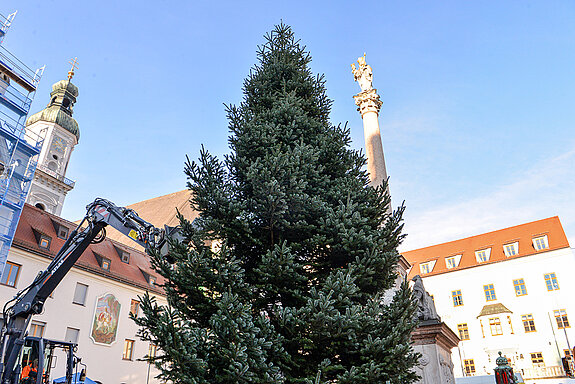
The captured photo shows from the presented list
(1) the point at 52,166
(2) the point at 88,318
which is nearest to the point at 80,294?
(2) the point at 88,318

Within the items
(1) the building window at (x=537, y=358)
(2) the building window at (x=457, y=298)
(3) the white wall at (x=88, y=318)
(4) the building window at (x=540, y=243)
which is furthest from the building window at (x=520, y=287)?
(3) the white wall at (x=88, y=318)

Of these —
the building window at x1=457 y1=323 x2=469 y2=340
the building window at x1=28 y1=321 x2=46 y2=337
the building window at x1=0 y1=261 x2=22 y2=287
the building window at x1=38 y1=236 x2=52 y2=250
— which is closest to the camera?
the building window at x1=0 y1=261 x2=22 y2=287

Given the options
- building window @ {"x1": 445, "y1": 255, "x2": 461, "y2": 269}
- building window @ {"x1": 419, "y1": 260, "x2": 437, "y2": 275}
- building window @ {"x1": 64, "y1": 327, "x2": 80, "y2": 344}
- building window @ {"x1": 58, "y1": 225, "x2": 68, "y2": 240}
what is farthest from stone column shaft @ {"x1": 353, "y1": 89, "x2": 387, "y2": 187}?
building window @ {"x1": 419, "y1": 260, "x2": 437, "y2": 275}

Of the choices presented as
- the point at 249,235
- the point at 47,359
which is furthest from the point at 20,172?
the point at 249,235

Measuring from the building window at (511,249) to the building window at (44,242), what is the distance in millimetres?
38781

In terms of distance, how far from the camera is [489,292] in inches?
1602

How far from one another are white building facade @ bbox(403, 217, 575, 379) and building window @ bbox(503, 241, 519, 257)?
25 mm

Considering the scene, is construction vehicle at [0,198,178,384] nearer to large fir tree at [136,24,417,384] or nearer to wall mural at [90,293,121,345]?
large fir tree at [136,24,417,384]

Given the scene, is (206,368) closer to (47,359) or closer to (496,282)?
(47,359)

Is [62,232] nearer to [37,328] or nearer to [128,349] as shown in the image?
[37,328]

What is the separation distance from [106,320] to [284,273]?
2360 cm

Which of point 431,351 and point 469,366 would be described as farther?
point 469,366

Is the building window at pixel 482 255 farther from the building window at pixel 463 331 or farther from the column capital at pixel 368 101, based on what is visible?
the column capital at pixel 368 101

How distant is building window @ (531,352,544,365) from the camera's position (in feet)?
116
